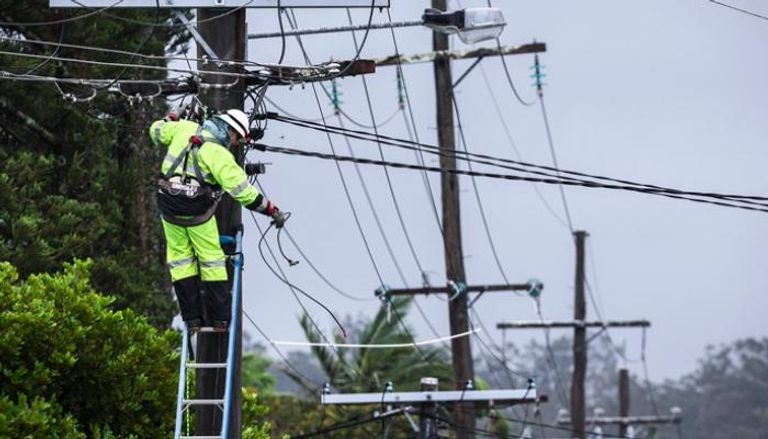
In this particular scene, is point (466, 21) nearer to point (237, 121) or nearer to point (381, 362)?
point (237, 121)

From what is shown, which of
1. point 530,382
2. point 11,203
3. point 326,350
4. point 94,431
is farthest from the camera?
point 326,350

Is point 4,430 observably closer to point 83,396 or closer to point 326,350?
point 83,396

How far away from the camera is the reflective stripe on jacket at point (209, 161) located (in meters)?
15.4

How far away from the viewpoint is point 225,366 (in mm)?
15867

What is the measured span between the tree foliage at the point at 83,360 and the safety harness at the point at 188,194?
3.17 metres

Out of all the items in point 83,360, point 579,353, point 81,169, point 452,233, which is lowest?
point 83,360

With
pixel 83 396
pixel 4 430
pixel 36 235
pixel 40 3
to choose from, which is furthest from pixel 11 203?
pixel 4 430

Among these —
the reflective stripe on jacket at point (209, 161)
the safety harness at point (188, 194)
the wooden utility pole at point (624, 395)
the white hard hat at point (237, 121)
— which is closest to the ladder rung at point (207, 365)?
the safety harness at point (188, 194)

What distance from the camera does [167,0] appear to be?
689 inches

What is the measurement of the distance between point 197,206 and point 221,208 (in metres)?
0.47

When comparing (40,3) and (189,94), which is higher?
(40,3)

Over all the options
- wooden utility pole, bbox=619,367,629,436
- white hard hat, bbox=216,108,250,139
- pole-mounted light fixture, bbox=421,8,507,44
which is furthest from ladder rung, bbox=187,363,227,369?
wooden utility pole, bbox=619,367,629,436

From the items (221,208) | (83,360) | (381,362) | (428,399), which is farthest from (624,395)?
(221,208)

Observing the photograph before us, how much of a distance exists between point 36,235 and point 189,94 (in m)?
14.5
